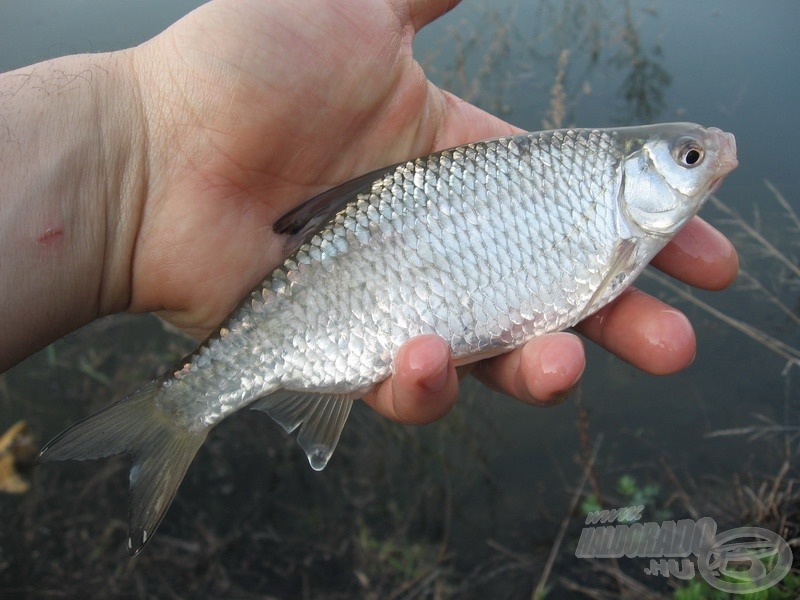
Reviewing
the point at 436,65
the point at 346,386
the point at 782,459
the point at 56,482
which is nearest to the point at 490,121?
the point at 346,386

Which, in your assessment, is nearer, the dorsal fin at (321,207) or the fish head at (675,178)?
the fish head at (675,178)

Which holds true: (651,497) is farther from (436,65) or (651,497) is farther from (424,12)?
(436,65)

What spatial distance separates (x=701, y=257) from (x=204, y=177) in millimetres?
1917

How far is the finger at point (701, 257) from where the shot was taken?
→ 2451 millimetres

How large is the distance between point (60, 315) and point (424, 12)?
6.38ft

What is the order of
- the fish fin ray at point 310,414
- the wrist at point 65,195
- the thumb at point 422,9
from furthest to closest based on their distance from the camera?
1. the thumb at point 422,9
2. the fish fin ray at point 310,414
3. the wrist at point 65,195

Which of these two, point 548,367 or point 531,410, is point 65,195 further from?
point 531,410

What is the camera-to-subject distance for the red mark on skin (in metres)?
2.18

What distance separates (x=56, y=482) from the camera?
155 inches

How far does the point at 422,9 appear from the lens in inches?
111

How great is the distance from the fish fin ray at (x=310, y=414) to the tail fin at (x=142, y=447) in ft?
0.88

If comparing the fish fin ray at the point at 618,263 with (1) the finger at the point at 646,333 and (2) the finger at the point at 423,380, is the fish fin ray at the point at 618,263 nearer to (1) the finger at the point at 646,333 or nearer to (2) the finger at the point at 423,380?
(1) the finger at the point at 646,333

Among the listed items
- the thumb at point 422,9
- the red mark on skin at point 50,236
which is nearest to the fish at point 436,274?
the red mark on skin at point 50,236

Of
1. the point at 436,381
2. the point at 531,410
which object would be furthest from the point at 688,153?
A: the point at 531,410
